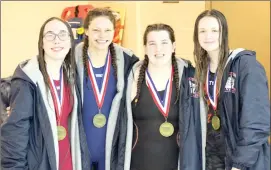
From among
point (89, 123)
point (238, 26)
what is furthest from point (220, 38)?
point (238, 26)

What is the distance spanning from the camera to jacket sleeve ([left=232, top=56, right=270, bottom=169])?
6.67 feet

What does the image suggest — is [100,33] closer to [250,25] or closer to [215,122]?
[215,122]

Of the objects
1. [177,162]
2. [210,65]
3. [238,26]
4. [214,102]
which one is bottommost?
[177,162]

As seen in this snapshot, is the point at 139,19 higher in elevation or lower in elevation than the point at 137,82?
higher

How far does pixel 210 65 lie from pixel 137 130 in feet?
2.02

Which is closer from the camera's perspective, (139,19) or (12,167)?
(12,167)

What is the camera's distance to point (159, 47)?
7.89 feet

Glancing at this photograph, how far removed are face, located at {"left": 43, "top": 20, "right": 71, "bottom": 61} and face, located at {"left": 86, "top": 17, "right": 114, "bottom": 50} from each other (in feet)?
0.72

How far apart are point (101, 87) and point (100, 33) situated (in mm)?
360

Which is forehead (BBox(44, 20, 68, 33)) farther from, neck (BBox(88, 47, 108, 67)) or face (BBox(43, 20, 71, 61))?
neck (BBox(88, 47, 108, 67))

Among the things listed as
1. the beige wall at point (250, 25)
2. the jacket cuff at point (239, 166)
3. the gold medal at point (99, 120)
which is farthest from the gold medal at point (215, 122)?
the beige wall at point (250, 25)

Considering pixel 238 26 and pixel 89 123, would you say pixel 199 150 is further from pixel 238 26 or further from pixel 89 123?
pixel 238 26

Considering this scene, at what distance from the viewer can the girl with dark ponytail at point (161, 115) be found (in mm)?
2334

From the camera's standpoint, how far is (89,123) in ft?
8.02
